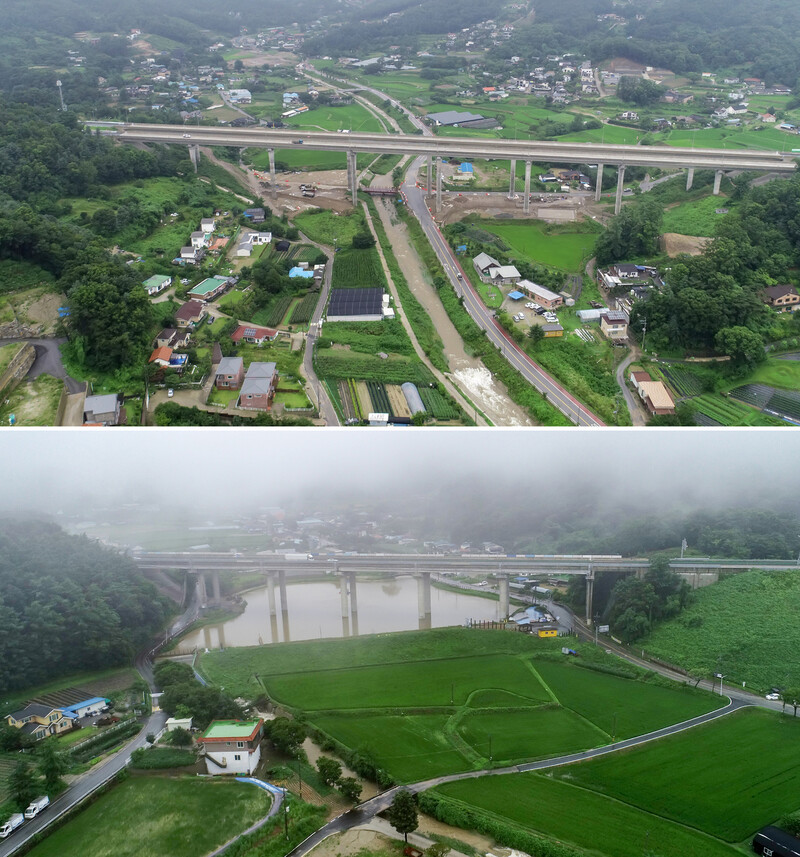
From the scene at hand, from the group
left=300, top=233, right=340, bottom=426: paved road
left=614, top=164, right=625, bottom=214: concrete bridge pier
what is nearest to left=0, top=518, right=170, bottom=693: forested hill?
left=300, top=233, right=340, bottom=426: paved road

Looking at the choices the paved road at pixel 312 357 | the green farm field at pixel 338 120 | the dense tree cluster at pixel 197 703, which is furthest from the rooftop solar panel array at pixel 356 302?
the green farm field at pixel 338 120

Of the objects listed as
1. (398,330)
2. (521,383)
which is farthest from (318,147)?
(521,383)

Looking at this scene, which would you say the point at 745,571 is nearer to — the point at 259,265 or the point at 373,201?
the point at 259,265

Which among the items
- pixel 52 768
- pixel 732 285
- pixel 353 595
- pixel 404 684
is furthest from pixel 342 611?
pixel 732 285

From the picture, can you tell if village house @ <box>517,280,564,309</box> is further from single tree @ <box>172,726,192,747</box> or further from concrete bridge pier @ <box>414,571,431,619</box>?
single tree @ <box>172,726,192,747</box>

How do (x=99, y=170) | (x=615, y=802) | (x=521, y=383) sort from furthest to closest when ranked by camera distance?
(x=99, y=170) → (x=521, y=383) → (x=615, y=802)

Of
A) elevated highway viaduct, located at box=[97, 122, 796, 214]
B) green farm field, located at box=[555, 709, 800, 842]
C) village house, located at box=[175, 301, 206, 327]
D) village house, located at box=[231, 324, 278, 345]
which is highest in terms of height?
elevated highway viaduct, located at box=[97, 122, 796, 214]
